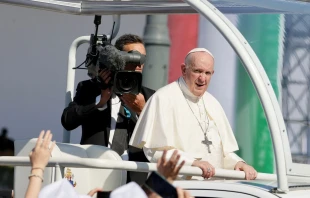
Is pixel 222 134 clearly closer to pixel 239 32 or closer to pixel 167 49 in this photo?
pixel 239 32

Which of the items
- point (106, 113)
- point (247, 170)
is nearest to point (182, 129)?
point (247, 170)

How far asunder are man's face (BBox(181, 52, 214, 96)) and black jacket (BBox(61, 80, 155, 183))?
0.53 metres

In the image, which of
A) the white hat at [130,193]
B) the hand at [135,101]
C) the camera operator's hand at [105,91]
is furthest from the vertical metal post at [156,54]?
the white hat at [130,193]

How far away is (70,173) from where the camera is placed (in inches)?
241

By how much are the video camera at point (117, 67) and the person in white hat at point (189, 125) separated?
0.26 meters

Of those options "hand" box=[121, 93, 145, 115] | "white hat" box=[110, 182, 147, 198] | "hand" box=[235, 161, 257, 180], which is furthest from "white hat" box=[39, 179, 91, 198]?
"hand" box=[121, 93, 145, 115]

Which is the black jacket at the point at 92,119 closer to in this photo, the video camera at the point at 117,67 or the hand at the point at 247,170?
the video camera at the point at 117,67

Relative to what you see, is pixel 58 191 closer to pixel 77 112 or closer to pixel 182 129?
pixel 182 129

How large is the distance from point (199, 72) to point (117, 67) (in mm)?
507

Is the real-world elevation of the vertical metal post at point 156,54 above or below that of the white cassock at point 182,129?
above

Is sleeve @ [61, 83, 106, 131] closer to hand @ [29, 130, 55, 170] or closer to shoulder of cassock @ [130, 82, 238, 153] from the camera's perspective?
shoulder of cassock @ [130, 82, 238, 153]

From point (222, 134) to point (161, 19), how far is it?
4.20 metres

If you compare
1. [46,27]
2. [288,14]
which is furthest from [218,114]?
[46,27]

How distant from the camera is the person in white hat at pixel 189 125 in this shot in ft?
20.3
